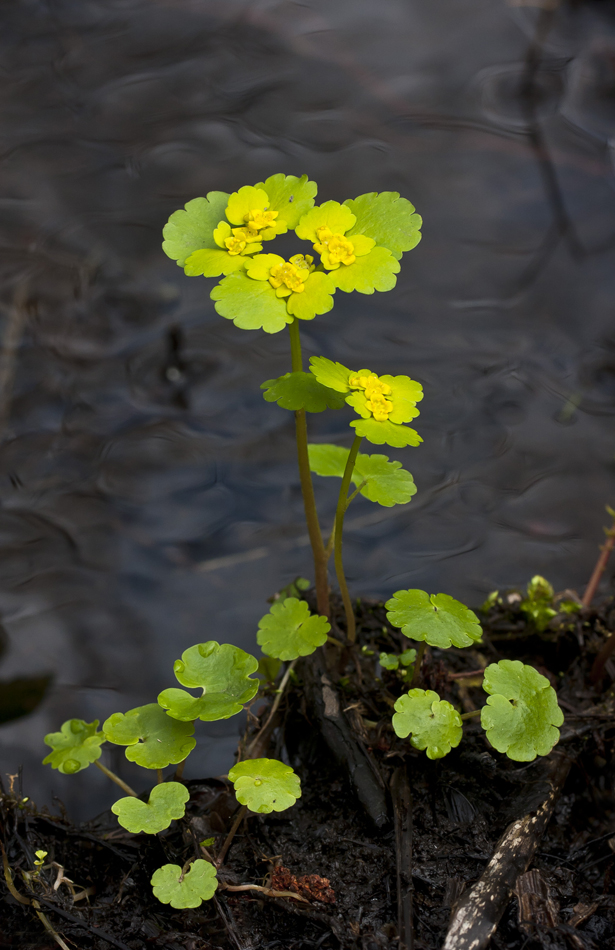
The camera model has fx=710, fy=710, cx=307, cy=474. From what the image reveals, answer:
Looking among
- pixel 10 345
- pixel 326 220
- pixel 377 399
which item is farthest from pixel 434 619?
pixel 10 345

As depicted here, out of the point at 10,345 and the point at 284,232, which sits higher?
the point at 284,232

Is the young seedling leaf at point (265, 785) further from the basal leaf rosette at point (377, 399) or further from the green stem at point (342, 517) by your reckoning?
the basal leaf rosette at point (377, 399)

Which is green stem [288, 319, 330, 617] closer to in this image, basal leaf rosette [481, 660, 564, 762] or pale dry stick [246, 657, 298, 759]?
pale dry stick [246, 657, 298, 759]

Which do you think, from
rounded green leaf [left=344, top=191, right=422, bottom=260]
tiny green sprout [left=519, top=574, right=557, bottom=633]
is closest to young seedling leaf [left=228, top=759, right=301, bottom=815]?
tiny green sprout [left=519, top=574, right=557, bottom=633]

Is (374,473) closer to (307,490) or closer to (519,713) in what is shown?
(307,490)

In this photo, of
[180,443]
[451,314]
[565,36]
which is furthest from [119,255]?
[565,36]

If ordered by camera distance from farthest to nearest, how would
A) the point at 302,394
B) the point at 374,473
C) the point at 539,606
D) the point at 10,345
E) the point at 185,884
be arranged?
the point at 10,345
the point at 539,606
the point at 374,473
the point at 302,394
the point at 185,884
